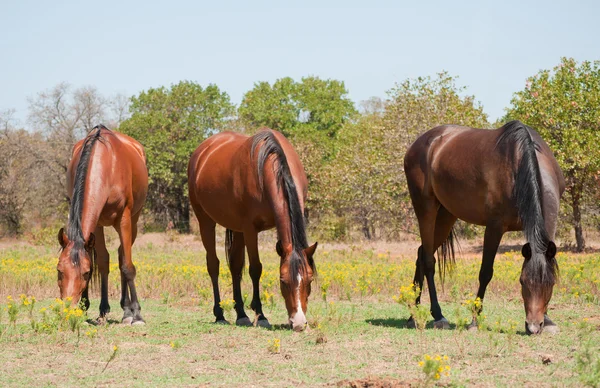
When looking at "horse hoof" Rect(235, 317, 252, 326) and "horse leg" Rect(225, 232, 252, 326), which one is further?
"horse leg" Rect(225, 232, 252, 326)

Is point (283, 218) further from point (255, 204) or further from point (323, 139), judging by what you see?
point (323, 139)

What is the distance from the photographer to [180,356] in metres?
7.11

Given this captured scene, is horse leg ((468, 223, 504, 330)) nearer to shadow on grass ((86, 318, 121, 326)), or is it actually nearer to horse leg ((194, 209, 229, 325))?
horse leg ((194, 209, 229, 325))

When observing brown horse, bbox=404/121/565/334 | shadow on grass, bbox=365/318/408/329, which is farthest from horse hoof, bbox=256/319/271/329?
brown horse, bbox=404/121/565/334

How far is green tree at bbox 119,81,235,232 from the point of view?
37.0 m

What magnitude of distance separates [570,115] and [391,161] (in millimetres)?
7135

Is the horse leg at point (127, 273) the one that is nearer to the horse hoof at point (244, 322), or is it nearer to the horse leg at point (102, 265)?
the horse leg at point (102, 265)

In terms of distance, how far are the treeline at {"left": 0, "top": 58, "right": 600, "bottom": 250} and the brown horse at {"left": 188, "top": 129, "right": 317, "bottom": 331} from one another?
1477cm

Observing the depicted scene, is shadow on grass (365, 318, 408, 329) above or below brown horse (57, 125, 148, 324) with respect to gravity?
below

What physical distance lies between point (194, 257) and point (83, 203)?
39.6 feet

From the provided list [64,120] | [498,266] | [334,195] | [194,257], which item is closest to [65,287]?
[498,266]

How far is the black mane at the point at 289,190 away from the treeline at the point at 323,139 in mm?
15324

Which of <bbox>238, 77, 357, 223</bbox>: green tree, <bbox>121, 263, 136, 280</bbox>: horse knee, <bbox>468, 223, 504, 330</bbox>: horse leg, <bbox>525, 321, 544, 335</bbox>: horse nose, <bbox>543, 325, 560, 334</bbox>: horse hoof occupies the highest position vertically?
<bbox>238, 77, 357, 223</bbox>: green tree

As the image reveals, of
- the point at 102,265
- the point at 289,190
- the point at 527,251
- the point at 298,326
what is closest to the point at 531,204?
the point at 527,251
